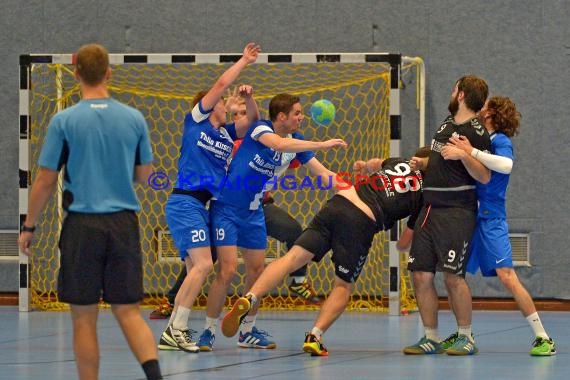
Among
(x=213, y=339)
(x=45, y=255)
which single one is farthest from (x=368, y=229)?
(x=45, y=255)

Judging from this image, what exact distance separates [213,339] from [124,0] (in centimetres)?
543

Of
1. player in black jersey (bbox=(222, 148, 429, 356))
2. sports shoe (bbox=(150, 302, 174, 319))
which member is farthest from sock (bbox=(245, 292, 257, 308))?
sports shoe (bbox=(150, 302, 174, 319))

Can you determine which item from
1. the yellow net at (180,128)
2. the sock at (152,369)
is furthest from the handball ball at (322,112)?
the sock at (152,369)

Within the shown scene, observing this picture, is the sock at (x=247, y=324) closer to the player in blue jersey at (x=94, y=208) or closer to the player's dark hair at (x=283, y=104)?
the player's dark hair at (x=283, y=104)

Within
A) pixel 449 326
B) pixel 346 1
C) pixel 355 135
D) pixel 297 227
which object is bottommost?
pixel 449 326

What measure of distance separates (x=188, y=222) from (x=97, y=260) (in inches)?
110

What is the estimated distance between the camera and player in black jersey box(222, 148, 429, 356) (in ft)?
25.8

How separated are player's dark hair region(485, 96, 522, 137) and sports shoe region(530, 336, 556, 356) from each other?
152 cm

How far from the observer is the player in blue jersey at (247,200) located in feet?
26.9

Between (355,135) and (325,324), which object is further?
(355,135)

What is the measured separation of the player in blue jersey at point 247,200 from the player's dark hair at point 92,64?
8.97 ft

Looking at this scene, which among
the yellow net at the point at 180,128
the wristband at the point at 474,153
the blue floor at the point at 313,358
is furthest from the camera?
the yellow net at the point at 180,128

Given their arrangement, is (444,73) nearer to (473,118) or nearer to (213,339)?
(473,118)

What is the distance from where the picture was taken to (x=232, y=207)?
8.25 meters
